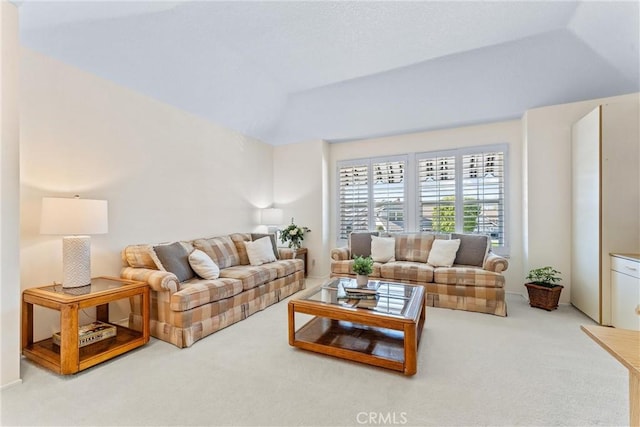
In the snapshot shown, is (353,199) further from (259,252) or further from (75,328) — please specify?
(75,328)

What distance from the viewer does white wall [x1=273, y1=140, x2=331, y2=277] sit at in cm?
507

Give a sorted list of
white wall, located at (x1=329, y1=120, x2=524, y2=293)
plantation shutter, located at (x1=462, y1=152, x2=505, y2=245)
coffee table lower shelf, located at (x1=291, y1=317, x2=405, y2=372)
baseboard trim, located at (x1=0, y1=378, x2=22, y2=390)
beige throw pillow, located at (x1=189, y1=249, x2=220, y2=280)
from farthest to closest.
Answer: plantation shutter, located at (x1=462, y1=152, x2=505, y2=245) → white wall, located at (x1=329, y1=120, x2=524, y2=293) → beige throw pillow, located at (x1=189, y1=249, x2=220, y2=280) → coffee table lower shelf, located at (x1=291, y1=317, x2=405, y2=372) → baseboard trim, located at (x1=0, y1=378, x2=22, y2=390)

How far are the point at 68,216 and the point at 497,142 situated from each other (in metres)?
5.05

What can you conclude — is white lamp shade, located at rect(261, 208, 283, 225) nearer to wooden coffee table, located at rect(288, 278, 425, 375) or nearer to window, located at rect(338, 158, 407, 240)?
window, located at rect(338, 158, 407, 240)

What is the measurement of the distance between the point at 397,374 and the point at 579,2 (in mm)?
3556

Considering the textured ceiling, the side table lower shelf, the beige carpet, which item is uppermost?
the textured ceiling

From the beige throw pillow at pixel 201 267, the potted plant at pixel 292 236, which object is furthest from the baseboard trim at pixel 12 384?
the potted plant at pixel 292 236

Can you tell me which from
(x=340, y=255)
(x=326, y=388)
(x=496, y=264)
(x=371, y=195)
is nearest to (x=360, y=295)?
(x=326, y=388)

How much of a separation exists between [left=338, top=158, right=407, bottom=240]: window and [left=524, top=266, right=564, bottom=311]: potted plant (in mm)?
1847

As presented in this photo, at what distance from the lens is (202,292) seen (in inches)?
104

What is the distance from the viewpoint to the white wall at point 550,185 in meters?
3.58

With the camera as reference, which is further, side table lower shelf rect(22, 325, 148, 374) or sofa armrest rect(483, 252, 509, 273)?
sofa armrest rect(483, 252, 509, 273)

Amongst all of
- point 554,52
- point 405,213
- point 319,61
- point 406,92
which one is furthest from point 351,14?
point 405,213

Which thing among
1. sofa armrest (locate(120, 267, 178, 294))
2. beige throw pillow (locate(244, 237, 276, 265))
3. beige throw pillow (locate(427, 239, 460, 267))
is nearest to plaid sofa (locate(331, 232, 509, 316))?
beige throw pillow (locate(427, 239, 460, 267))
